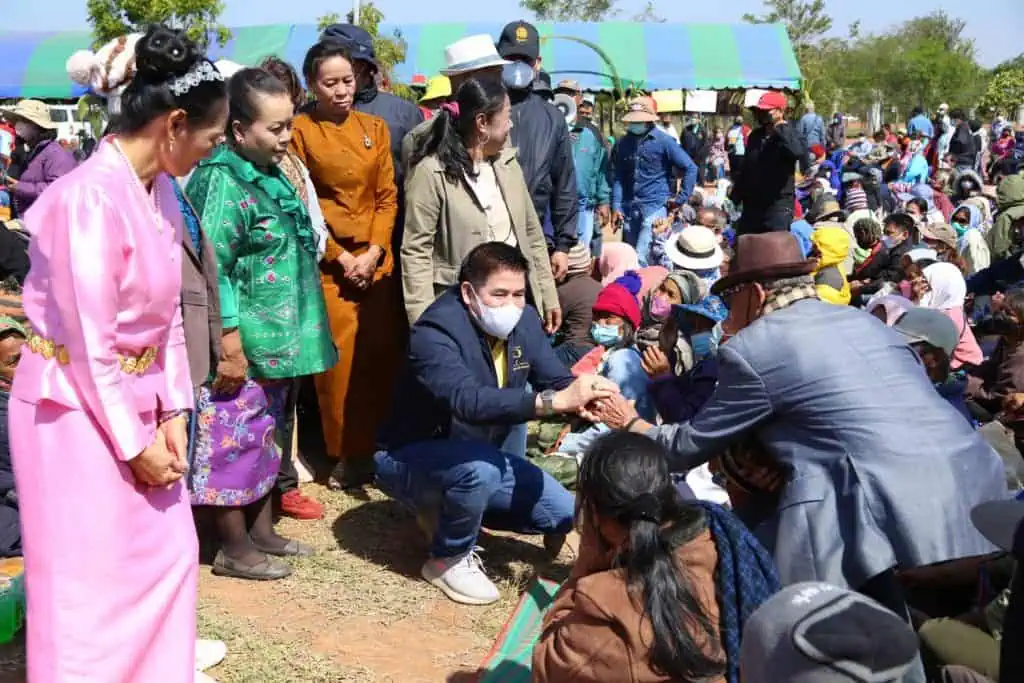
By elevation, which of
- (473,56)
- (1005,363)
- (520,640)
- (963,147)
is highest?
(473,56)

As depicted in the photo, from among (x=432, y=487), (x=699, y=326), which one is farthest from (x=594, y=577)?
(x=699, y=326)

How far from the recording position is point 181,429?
273cm

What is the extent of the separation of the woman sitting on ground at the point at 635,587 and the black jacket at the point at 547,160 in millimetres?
2993

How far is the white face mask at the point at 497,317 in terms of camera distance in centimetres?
409

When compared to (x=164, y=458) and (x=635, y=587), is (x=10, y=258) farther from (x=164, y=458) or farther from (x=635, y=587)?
(x=635, y=587)

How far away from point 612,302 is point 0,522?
3046mm

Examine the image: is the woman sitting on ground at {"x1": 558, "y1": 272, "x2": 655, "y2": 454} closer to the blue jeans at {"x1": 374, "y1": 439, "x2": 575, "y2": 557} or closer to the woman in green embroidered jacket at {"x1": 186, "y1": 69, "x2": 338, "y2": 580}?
the blue jeans at {"x1": 374, "y1": 439, "x2": 575, "y2": 557}

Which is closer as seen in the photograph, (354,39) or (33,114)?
(354,39)

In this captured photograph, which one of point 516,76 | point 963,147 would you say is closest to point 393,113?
point 516,76

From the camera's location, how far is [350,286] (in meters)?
5.11

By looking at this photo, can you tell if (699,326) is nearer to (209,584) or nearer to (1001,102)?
(209,584)

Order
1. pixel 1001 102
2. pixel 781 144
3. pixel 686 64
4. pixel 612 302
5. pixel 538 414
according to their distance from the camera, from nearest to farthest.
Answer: pixel 538 414 < pixel 612 302 < pixel 781 144 < pixel 686 64 < pixel 1001 102

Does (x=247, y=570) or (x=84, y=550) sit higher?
(x=84, y=550)

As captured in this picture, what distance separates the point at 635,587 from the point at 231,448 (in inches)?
81.6
